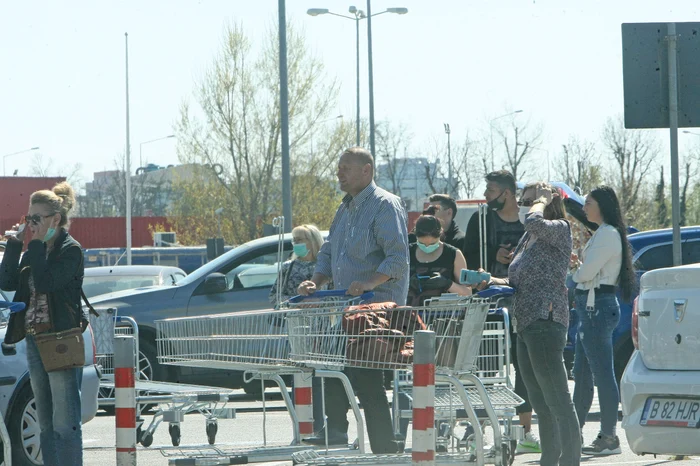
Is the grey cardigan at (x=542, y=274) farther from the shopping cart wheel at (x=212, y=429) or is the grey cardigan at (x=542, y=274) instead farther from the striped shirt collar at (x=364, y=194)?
the shopping cart wheel at (x=212, y=429)

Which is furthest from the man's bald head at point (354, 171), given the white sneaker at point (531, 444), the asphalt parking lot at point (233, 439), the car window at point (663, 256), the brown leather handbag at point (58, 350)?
the car window at point (663, 256)

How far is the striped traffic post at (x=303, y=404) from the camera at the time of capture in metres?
7.43

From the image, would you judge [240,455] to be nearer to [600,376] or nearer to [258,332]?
[258,332]

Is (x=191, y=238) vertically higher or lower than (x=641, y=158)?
lower

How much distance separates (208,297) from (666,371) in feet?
23.5

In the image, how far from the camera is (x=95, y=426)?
451 inches

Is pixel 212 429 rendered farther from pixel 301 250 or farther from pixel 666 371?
pixel 666 371

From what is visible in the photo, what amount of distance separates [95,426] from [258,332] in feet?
18.6

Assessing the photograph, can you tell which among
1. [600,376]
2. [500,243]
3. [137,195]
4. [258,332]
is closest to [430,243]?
[500,243]

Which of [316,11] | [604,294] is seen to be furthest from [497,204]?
[316,11]

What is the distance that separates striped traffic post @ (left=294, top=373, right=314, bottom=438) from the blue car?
4770mm

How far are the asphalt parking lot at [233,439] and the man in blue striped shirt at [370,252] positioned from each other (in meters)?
0.80

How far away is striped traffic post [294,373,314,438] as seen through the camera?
743cm

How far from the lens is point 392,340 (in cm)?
599
